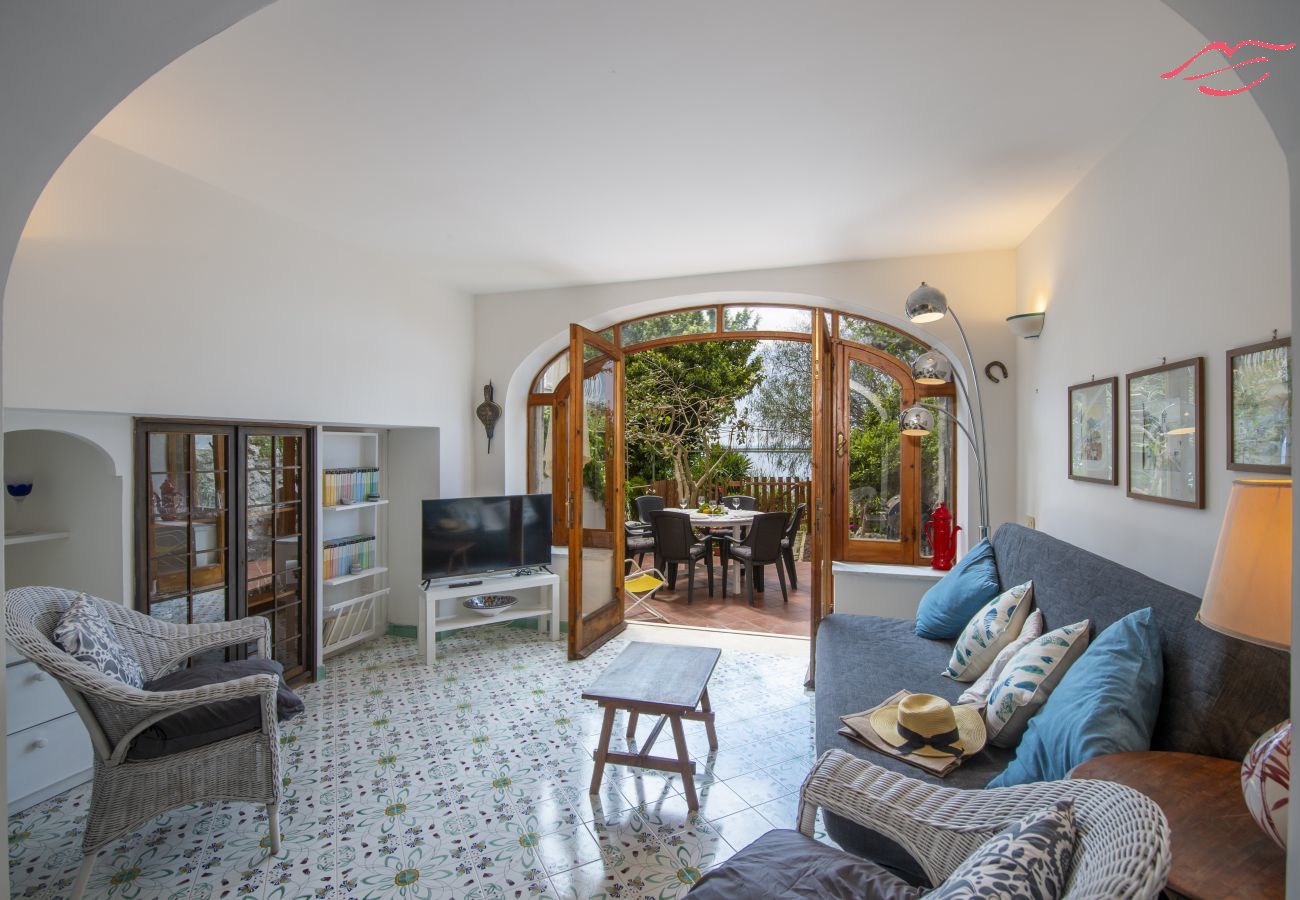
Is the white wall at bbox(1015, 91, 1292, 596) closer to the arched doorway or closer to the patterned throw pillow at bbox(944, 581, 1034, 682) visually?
the patterned throw pillow at bbox(944, 581, 1034, 682)

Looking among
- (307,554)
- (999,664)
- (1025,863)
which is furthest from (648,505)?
(1025,863)

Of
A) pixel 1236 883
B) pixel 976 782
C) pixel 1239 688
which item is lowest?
pixel 976 782

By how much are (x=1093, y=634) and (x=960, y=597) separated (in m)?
1.01

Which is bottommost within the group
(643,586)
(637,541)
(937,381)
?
(643,586)

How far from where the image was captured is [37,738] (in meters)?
2.47

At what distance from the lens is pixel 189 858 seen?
218 cm

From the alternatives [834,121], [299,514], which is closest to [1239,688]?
[834,121]

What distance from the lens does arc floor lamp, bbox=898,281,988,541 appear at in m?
3.31

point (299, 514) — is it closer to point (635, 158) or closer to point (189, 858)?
point (189, 858)

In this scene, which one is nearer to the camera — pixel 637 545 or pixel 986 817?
pixel 986 817

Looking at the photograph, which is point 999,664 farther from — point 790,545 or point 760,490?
point 760,490

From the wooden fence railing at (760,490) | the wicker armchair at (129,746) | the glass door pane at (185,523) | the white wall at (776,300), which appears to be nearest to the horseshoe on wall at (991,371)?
the white wall at (776,300)

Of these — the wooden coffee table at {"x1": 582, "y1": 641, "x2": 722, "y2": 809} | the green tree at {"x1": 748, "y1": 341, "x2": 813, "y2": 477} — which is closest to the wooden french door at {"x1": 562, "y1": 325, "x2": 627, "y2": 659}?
the wooden coffee table at {"x1": 582, "y1": 641, "x2": 722, "y2": 809}

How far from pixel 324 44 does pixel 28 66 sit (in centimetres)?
99
